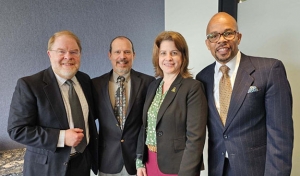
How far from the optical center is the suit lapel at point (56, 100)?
144 cm

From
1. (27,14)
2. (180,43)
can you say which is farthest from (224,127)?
(27,14)

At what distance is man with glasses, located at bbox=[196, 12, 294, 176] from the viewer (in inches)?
47.1

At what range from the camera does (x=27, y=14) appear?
2.22m

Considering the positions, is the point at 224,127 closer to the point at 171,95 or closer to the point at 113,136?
the point at 171,95

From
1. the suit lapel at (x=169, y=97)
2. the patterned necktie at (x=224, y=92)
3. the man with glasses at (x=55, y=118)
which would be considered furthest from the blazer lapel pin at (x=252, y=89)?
the man with glasses at (x=55, y=118)

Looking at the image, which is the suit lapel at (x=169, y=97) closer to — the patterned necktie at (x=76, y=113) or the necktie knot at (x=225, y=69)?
the necktie knot at (x=225, y=69)

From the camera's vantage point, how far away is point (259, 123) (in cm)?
126

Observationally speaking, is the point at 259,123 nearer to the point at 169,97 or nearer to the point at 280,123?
the point at 280,123

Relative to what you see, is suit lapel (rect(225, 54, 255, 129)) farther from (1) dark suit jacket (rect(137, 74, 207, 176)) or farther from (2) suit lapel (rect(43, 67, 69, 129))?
(2) suit lapel (rect(43, 67, 69, 129))

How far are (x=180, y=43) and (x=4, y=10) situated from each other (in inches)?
71.1

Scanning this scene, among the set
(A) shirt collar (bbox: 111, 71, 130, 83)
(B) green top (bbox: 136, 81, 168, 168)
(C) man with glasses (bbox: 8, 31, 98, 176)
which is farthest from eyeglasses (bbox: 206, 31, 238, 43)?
(C) man with glasses (bbox: 8, 31, 98, 176)

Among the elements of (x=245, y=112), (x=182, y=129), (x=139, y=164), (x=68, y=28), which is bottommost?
(x=139, y=164)

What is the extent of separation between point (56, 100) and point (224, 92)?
1073 millimetres

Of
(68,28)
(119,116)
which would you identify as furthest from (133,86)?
(68,28)
